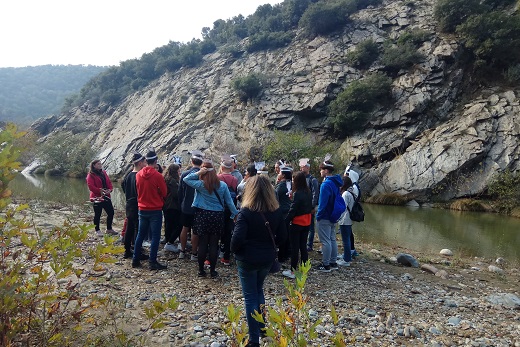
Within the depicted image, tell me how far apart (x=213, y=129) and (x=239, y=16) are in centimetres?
2848

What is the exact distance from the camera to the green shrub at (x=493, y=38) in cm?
2558

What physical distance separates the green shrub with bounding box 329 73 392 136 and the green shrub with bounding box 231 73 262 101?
938 cm

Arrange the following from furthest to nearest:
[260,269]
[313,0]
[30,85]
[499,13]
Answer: [30,85], [313,0], [499,13], [260,269]

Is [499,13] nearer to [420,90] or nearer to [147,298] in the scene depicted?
[420,90]

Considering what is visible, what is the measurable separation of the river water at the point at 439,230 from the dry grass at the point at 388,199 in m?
2.34

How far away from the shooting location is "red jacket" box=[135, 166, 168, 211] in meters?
5.66

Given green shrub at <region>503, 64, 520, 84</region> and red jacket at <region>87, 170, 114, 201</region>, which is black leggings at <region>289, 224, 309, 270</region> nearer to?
red jacket at <region>87, 170, 114, 201</region>

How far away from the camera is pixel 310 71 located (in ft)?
112

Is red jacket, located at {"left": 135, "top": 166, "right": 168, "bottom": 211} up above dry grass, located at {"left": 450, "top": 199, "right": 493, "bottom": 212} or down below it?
above

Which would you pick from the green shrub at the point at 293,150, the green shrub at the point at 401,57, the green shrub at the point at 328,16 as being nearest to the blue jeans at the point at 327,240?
the green shrub at the point at 293,150

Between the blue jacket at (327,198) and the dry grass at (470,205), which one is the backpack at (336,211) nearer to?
the blue jacket at (327,198)

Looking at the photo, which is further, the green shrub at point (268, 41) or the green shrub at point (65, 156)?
the green shrub at point (268, 41)

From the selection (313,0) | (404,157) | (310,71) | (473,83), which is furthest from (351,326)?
(313,0)

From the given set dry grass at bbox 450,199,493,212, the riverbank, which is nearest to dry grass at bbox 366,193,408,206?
dry grass at bbox 450,199,493,212
